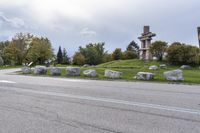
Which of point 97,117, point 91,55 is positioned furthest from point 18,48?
point 97,117

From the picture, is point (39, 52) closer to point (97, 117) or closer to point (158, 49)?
point (158, 49)

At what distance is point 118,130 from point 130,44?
79.1 metres

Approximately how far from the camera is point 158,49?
36219 mm

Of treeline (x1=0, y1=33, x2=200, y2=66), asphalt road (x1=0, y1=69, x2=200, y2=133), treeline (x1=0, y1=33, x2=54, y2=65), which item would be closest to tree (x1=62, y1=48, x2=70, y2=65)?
treeline (x1=0, y1=33, x2=200, y2=66)

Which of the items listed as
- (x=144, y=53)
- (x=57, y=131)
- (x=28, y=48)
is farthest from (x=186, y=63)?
(x=28, y=48)

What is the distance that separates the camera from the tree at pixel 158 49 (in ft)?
118

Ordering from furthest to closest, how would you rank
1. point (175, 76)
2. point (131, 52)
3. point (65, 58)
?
point (65, 58) → point (131, 52) → point (175, 76)

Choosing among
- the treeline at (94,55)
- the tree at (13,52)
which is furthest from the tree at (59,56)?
the tree at (13,52)

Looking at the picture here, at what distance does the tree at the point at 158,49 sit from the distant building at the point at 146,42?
4.65 feet

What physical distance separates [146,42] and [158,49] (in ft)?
13.6

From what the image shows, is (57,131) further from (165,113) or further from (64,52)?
(64,52)

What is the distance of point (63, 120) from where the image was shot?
480 cm

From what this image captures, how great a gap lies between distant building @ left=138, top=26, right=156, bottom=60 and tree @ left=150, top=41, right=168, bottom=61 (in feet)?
4.65

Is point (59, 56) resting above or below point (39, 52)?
above
